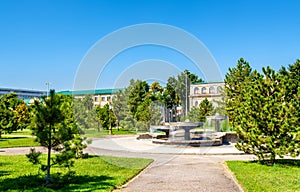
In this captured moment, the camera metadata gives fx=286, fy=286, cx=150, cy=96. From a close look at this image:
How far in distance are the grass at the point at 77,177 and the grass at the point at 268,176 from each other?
142 inches

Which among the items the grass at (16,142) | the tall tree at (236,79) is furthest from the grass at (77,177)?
the tall tree at (236,79)

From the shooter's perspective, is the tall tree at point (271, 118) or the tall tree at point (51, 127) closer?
the tall tree at point (51, 127)

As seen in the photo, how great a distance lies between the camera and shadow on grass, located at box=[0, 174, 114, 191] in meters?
7.61

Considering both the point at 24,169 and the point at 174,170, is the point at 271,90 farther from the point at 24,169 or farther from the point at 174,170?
the point at 24,169

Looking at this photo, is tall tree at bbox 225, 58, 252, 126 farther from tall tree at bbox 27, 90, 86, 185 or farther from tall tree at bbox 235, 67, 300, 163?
tall tree at bbox 27, 90, 86, 185

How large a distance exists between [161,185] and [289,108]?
589 cm

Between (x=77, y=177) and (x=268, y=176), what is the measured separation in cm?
618

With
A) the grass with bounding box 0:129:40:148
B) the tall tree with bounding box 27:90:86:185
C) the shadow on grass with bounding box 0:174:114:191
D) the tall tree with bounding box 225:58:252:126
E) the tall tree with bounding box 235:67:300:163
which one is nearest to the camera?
the shadow on grass with bounding box 0:174:114:191

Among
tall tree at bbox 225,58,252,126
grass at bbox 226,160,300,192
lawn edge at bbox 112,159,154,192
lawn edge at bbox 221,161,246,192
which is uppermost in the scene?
tall tree at bbox 225,58,252,126

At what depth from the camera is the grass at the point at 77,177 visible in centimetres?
776

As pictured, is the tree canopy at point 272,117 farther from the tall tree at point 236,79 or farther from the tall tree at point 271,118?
the tall tree at point 236,79

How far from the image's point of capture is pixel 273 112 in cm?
1096

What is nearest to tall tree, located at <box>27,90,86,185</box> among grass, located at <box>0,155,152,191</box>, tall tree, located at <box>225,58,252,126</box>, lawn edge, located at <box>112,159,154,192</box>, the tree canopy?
grass, located at <box>0,155,152,191</box>

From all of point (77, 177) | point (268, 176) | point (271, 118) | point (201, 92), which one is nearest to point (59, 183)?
point (77, 177)
